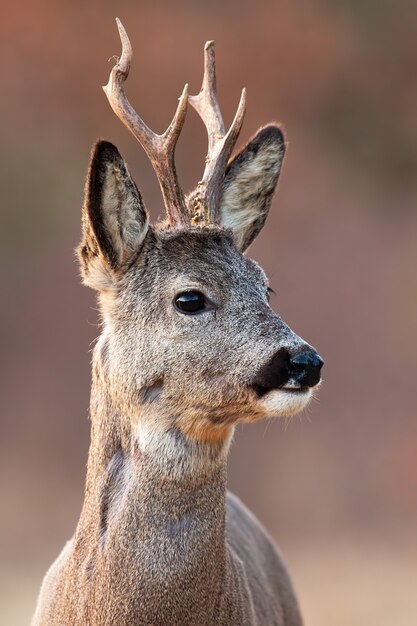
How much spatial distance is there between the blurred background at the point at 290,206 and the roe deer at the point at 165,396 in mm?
8464

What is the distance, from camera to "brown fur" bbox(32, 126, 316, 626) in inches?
209

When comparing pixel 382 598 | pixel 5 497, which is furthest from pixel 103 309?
pixel 5 497

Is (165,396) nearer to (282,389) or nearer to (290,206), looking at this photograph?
(282,389)

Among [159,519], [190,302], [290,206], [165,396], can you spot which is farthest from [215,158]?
[290,206]

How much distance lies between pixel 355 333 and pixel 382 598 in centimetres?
481

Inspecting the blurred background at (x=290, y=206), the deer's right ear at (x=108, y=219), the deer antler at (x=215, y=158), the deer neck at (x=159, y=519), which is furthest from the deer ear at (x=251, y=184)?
the blurred background at (x=290, y=206)

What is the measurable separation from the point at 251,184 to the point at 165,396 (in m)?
1.46

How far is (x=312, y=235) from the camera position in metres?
17.5

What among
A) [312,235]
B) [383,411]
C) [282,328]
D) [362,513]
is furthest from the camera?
[312,235]

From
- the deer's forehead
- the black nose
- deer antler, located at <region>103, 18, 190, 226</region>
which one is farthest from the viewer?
→ deer antler, located at <region>103, 18, 190, 226</region>

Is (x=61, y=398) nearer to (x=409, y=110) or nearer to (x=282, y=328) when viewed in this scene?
(x=409, y=110)

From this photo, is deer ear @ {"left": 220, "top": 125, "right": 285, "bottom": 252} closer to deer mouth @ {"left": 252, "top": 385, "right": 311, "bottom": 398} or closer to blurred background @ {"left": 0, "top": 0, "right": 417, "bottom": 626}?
deer mouth @ {"left": 252, "top": 385, "right": 311, "bottom": 398}

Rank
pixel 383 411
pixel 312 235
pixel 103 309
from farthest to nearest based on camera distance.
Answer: pixel 312 235 → pixel 383 411 → pixel 103 309

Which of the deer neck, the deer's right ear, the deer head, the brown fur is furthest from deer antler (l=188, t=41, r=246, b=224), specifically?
the deer neck
